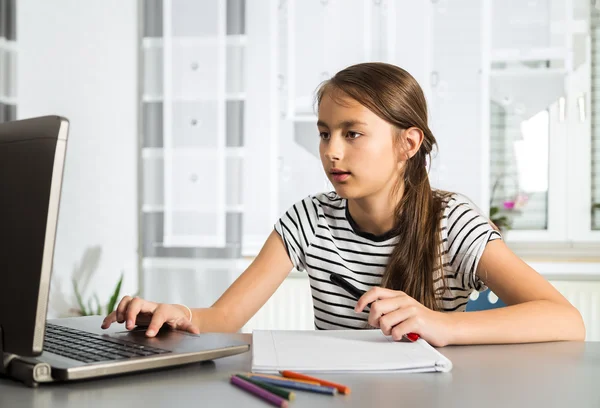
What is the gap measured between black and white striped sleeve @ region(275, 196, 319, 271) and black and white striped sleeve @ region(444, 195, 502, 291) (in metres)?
0.30

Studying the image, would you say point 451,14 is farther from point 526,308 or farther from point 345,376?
point 345,376

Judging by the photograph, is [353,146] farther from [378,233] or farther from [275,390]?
[275,390]

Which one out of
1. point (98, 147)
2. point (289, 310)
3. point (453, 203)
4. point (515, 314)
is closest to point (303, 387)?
point (515, 314)

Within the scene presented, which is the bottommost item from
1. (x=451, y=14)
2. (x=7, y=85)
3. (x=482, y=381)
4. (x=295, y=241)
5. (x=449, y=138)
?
(x=482, y=381)

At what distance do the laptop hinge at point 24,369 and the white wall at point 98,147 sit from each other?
221 centimetres

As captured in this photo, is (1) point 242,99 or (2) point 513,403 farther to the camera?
(1) point 242,99

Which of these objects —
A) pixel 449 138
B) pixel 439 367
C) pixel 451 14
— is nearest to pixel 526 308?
pixel 439 367

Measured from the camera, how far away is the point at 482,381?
762mm

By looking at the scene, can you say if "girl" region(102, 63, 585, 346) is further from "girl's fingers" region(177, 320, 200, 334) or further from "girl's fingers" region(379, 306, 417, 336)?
"girl's fingers" region(379, 306, 417, 336)

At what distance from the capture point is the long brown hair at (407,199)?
52.7 inches

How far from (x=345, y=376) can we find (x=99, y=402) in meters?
0.27

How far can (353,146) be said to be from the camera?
1360 millimetres

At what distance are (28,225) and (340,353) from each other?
42 cm

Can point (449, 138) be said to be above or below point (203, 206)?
above
